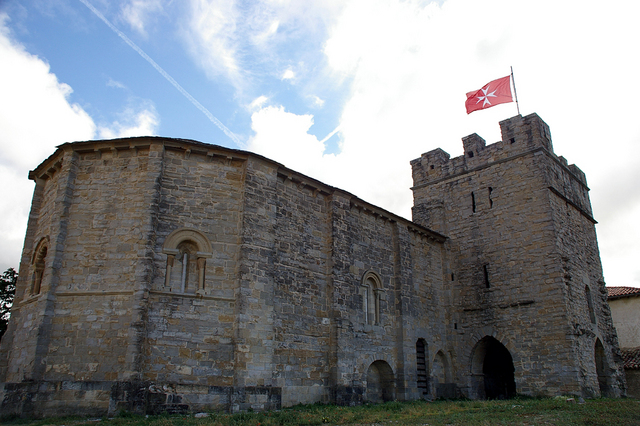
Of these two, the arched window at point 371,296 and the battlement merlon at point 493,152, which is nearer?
the arched window at point 371,296

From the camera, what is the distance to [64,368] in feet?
38.3

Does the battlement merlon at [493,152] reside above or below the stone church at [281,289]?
above

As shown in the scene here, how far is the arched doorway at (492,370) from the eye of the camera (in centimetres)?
1959

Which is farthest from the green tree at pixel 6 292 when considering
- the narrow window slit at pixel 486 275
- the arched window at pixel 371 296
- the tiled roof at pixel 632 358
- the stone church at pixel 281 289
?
the tiled roof at pixel 632 358

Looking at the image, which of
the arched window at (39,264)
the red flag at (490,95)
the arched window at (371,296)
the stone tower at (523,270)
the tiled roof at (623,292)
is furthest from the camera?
the tiled roof at (623,292)

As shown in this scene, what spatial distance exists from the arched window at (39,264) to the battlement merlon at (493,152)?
16.1 meters

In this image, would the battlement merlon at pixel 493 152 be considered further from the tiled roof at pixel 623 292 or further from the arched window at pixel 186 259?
the arched window at pixel 186 259

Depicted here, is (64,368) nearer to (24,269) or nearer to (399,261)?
(24,269)

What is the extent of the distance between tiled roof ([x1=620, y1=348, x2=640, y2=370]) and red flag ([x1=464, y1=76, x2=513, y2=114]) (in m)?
13.5

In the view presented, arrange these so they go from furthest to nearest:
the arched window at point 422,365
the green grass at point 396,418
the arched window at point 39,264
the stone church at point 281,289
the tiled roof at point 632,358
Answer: the tiled roof at point 632,358
the arched window at point 422,365
the arched window at point 39,264
the stone church at point 281,289
the green grass at point 396,418

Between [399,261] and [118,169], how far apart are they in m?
10.5

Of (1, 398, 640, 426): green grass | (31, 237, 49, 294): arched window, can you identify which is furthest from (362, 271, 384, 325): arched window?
(31, 237, 49, 294): arched window

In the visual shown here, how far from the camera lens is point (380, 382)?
17.2m

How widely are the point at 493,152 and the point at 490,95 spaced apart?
2.47 meters
